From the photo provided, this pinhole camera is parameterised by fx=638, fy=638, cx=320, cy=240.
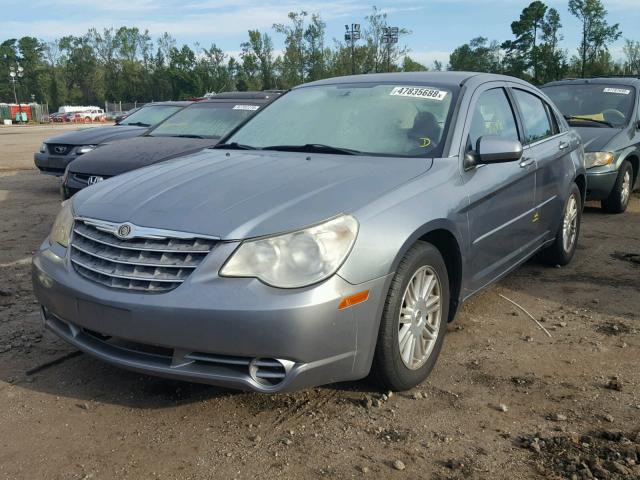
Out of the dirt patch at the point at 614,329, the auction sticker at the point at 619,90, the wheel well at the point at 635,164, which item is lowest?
the dirt patch at the point at 614,329

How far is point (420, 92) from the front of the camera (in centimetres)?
405

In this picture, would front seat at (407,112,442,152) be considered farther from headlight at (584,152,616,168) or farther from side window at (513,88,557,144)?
headlight at (584,152,616,168)

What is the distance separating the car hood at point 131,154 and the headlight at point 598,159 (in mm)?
4543

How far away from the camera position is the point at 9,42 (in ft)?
364

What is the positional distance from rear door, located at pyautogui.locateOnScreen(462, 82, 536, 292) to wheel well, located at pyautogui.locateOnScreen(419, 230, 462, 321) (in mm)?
135

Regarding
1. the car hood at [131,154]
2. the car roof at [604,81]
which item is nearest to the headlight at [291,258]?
the car hood at [131,154]

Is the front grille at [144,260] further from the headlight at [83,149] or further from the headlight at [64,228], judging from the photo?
the headlight at [83,149]

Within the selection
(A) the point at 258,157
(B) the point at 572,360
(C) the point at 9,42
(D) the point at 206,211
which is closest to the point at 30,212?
(A) the point at 258,157

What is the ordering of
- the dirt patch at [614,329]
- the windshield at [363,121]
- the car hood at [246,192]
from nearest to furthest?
the car hood at [246,192] → the windshield at [363,121] → the dirt patch at [614,329]

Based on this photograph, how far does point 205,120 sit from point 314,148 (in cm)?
464

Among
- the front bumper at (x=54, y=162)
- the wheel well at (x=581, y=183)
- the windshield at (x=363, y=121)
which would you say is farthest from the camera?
the front bumper at (x=54, y=162)

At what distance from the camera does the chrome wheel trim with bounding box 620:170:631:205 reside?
26.2ft

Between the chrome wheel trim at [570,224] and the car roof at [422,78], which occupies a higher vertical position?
the car roof at [422,78]

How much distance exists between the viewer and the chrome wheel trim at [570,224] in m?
5.40
